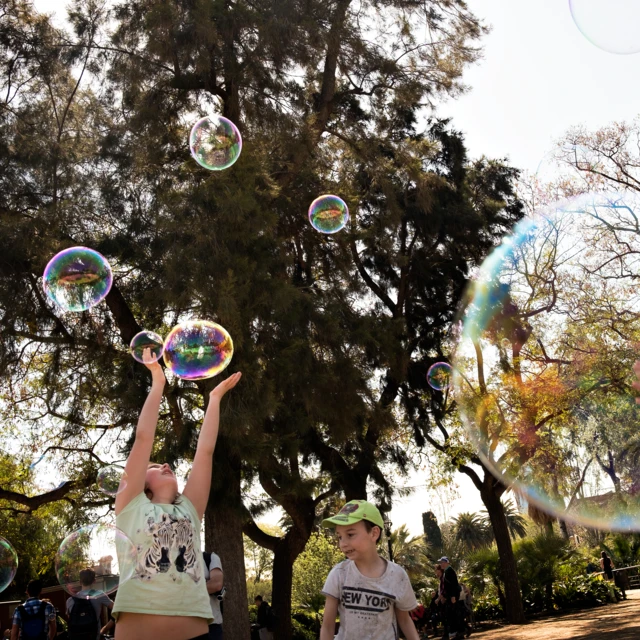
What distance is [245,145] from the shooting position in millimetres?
12617

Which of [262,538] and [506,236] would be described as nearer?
[262,538]

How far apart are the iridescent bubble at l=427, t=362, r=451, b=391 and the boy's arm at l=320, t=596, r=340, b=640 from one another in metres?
15.1

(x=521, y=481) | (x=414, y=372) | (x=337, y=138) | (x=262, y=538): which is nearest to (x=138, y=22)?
(x=337, y=138)

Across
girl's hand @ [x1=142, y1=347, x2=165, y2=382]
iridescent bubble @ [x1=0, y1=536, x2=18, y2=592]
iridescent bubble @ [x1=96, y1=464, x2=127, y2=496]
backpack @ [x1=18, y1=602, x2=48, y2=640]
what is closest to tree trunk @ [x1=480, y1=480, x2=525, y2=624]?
backpack @ [x1=18, y1=602, x2=48, y2=640]

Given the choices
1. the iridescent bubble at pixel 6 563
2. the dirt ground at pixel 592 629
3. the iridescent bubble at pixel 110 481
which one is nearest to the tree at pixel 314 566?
the dirt ground at pixel 592 629

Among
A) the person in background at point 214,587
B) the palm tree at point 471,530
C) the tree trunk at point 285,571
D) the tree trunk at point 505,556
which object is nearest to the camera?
the person in background at point 214,587

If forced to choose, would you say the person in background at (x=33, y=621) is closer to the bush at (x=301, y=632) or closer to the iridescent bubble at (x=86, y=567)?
the iridescent bubble at (x=86, y=567)

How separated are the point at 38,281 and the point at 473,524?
56830mm

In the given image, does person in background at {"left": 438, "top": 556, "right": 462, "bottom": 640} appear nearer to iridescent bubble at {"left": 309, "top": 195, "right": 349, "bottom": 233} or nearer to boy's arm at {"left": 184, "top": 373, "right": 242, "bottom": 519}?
iridescent bubble at {"left": 309, "top": 195, "right": 349, "bottom": 233}

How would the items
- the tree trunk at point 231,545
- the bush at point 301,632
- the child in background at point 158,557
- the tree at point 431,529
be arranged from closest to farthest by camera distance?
the child in background at point 158,557, the tree trunk at point 231,545, the bush at point 301,632, the tree at point 431,529

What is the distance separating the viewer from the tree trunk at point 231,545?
1140 cm

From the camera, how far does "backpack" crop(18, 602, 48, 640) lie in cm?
803

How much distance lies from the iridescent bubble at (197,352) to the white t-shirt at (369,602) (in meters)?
3.42

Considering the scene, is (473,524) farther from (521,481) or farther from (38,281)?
(38,281)
